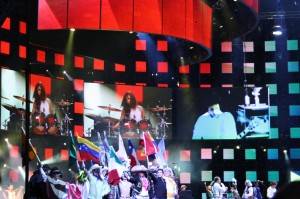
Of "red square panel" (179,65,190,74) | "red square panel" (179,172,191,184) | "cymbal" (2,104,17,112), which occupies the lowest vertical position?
"red square panel" (179,172,191,184)

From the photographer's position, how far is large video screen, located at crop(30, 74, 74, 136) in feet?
70.7

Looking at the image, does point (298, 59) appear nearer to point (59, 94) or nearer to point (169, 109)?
point (169, 109)

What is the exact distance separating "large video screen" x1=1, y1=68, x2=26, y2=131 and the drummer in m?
6.03

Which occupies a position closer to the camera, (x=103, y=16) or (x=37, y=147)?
(x=103, y=16)

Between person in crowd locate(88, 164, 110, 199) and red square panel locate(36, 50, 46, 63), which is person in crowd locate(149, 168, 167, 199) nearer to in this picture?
person in crowd locate(88, 164, 110, 199)

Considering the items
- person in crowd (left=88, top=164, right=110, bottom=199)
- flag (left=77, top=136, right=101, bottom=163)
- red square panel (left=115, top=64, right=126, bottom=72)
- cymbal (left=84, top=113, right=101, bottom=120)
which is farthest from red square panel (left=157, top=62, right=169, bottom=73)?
person in crowd (left=88, top=164, right=110, bottom=199)

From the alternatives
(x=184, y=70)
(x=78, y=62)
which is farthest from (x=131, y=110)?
(x=184, y=70)

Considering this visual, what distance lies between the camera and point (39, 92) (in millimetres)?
21891

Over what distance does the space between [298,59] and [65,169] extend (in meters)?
12.2

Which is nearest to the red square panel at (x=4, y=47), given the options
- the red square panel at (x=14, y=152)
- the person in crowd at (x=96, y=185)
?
the red square panel at (x=14, y=152)

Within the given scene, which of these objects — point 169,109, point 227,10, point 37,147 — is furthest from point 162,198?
point 169,109

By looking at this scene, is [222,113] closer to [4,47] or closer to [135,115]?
[135,115]

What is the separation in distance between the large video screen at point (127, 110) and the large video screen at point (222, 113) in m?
0.84

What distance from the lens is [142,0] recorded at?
40.5ft
